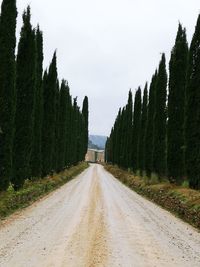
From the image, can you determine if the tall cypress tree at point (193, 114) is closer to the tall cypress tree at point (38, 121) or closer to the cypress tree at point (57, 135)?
the tall cypress tree at point (38, 121)

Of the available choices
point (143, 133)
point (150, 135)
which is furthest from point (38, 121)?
point (143, 133)

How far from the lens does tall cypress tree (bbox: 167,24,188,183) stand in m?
31.3

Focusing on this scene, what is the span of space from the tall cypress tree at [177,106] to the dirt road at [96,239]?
38.6 feet

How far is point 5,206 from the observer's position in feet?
61.0

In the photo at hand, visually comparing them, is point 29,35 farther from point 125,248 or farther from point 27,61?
point 125,248

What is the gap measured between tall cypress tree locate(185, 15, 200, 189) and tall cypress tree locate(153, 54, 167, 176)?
36.3 ft

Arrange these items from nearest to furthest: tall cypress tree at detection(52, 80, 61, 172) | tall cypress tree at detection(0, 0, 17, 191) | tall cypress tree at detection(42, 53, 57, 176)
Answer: tall cypress tree at detection(0, 0, 17, 191)
tall cypress tree at detection(42, 53, 57, 176)
tall cypress tree at detection(52, 80, 61, 172)

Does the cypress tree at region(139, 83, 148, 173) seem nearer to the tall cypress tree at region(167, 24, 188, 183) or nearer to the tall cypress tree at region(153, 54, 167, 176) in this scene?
the tall cypress tree at region(153, 54, 167, 176)

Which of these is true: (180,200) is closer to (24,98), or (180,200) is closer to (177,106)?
(24,98)

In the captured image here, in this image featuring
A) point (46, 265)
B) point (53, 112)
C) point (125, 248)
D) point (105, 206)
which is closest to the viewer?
Answer: point (46, 265)

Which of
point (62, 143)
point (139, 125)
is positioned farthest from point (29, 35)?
point (139, 125)

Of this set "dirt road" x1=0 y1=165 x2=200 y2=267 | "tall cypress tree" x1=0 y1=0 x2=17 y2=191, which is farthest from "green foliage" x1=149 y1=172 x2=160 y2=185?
"tall cypress tree" x1=0 y1=0 x2=17 y2=191

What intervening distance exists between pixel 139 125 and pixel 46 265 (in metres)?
46.2

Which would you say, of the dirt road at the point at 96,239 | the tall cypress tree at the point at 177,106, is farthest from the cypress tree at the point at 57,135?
the dirt road at the point at 96,239
